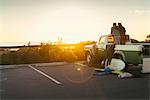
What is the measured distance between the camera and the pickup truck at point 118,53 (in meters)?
15.2

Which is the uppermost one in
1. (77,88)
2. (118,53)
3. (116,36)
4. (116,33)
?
(116,33)

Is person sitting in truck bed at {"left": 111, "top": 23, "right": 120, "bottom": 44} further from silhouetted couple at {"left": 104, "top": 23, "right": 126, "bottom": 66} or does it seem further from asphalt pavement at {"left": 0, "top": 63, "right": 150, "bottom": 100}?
asphalt pavement at {"left": 0, "top": 63, "right": 150, "bottom": 100}

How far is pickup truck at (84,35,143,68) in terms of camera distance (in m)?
15.2

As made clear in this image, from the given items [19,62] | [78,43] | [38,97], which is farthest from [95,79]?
[78,43]

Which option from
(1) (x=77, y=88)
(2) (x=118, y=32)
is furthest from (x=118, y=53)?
(1) (x=77, y=88)

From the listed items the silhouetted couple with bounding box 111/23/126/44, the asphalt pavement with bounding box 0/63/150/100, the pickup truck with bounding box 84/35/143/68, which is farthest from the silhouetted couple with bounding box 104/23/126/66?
the asphalt pavement with bounding box 0/63/150/100

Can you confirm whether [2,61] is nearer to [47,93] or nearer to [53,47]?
[53,47]

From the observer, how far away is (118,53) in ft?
52.7

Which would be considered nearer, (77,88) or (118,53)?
(77,88)

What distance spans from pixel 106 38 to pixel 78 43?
8.96 m

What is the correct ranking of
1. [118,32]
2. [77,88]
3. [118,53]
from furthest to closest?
[118,32] → [118,53] → [77,88]

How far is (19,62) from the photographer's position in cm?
2286

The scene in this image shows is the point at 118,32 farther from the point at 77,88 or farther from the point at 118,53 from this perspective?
the point at 77,88

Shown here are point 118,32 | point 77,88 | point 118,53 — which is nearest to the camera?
point 77,88
